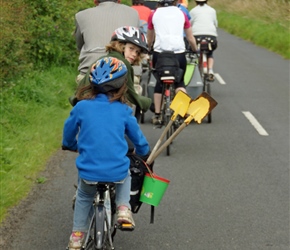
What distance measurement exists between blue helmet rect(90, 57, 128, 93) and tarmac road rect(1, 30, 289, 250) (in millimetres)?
1824

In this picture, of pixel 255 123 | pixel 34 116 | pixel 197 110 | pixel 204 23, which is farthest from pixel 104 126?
pixel 204 23

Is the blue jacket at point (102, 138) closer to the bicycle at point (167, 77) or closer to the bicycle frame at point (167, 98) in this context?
the bicycle at point (167, 77)

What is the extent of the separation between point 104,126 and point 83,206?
656mm

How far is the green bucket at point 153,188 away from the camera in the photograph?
620 cm

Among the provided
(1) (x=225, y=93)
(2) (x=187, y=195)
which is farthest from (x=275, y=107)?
(2) (x=187, y=195)

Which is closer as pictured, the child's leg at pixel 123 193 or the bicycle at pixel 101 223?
the bicycle at pixel 101 223

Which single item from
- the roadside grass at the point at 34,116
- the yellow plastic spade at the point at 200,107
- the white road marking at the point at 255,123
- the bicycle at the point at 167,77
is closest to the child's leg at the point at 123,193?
the yellow plastic spade at the point at 200,107

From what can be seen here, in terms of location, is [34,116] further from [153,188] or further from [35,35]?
[153,188]

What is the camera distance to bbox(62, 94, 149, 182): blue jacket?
5652 mm

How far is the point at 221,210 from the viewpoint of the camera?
8312mm

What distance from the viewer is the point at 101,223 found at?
18.4 feet

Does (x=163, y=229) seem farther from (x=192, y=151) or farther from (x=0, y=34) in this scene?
(x=0, y=34)

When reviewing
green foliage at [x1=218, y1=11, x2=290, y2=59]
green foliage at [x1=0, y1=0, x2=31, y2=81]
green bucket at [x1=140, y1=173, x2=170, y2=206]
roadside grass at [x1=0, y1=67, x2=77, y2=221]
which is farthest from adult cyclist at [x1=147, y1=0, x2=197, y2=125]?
green foliage at [x1=218, y1=11, x2=290, y2=59]

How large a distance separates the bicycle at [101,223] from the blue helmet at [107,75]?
64cm
